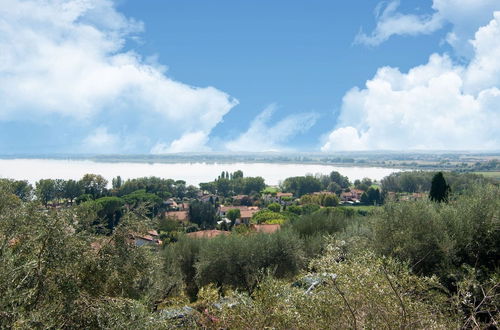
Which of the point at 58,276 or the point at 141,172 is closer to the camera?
the point at 58,276

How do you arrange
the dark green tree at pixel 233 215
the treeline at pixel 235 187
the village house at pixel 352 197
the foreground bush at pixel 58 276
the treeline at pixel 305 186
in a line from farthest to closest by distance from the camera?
the treeline at pixel 235 187 < the treeline at pixel 305 186 < the village house at pixel 352 197 < the dark green tree at pixel 233 215 < the foreground bush at pixel 58 276

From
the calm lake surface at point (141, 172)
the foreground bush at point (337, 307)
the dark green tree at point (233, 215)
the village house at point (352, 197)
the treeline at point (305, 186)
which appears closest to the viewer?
the foreground bush at point (337, 307)

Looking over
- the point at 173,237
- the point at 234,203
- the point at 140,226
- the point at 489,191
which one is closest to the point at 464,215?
the point at 489,191

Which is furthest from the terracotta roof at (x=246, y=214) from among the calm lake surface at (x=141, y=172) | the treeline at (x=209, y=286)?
the calm lake surface at (x=141, y=172)

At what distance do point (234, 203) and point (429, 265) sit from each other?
66537 millimetres

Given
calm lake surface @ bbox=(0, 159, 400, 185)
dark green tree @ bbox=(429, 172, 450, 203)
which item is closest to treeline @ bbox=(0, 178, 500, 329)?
dark green tree @ bbox=(429, 172, 450, 203)

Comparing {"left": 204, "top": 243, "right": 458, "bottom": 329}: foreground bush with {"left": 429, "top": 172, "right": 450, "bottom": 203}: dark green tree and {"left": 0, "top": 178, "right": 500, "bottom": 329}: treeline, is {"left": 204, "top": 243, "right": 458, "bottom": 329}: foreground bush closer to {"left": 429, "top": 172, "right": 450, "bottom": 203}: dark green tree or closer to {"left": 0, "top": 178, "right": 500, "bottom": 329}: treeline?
{"left": 0, "top": 178, "right": 500, "bottom": 329}: treeline

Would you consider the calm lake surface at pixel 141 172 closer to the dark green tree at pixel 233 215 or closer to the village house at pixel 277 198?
the village house at pixel 277 198

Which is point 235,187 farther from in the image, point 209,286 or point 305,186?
Result: point 209,286

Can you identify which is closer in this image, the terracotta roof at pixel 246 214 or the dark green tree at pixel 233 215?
the dark green tree at pixel 233 215

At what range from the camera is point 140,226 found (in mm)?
6988

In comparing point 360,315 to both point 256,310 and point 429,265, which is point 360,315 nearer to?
point 256,310

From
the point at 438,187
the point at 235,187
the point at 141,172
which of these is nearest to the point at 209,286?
the point at 438,187

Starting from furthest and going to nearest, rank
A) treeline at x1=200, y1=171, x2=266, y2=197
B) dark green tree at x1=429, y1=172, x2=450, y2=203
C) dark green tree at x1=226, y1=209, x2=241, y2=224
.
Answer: treeline at x1=200, y1=171, x2=266, y2=197, dark green tree at x1=226, y1=209, x2=241, y2=224, dark green tree at x1=429, y1=172, x2=450, y2=203
